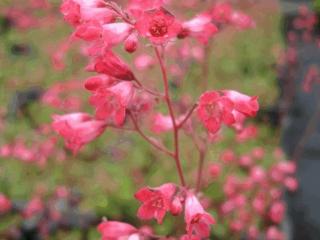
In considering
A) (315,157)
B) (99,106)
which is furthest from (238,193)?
(99,106)

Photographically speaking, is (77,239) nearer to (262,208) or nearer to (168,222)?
(168,222)

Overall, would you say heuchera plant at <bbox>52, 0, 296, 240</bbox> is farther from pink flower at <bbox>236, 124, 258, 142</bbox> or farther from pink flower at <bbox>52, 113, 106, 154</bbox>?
pink flower at <bbox>236, 124, 258, 142</bbox>

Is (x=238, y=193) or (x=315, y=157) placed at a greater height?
(x=238, y=193)

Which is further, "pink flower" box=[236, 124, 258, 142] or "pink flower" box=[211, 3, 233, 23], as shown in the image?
"pink flower" box=[211, 3, 233, 23]

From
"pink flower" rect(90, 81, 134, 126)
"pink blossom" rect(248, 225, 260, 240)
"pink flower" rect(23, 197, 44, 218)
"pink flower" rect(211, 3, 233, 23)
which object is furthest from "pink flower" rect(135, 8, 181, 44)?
"pink flower" rect(23, 197, 44, 218)

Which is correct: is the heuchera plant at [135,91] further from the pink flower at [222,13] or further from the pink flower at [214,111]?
the pink flower at [222,13]
